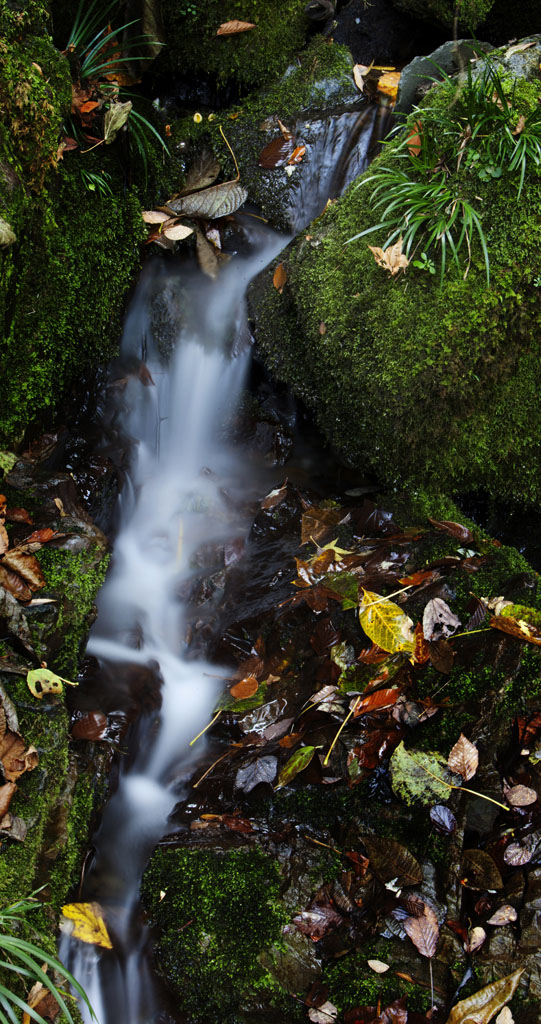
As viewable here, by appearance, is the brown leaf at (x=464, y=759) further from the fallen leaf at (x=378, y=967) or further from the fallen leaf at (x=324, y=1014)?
the fallen leaf at (x=324, y=1014)

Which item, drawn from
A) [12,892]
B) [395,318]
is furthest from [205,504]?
[12,892]

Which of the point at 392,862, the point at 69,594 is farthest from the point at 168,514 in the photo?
the point at 392,862

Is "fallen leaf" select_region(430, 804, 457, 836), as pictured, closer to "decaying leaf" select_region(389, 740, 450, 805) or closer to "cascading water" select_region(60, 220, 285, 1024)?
"decaying leaf" select_region(389, 740, 450, 805)

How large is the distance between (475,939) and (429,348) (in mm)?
2555

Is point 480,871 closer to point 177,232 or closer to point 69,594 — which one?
point 69,594

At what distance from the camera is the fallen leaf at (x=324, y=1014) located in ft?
6.90

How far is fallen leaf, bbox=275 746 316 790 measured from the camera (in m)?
2.73

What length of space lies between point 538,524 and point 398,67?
4.09 m

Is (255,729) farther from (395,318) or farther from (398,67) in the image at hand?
(398,67)

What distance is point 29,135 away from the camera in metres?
3.19

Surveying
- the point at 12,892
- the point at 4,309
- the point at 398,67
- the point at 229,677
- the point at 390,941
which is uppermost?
the point at 398,67

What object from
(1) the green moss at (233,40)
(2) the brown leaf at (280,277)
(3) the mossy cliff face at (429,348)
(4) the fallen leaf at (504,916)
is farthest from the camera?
(1) the green moss at (233,40)

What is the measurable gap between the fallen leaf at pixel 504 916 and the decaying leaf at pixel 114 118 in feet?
14.3

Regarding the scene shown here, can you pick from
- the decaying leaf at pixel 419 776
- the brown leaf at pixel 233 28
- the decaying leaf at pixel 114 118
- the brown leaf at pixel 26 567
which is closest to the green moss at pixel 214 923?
the decaying leaf at pixel 419 776
